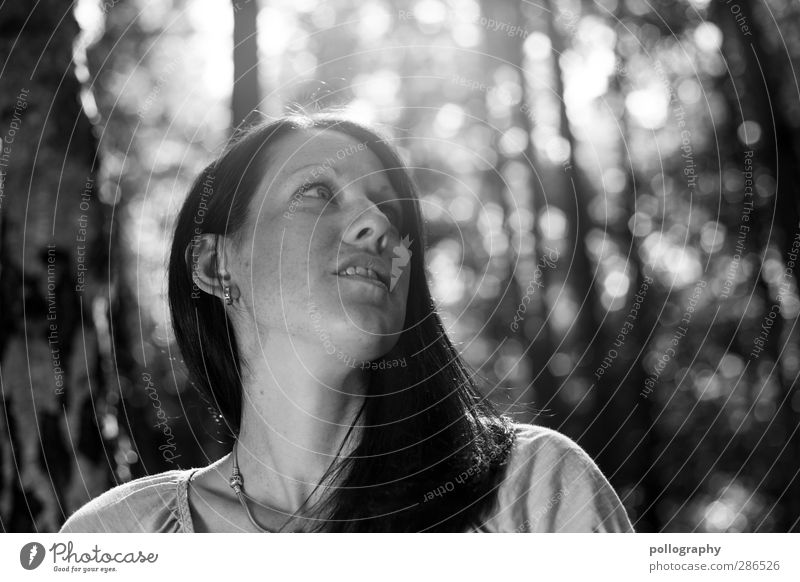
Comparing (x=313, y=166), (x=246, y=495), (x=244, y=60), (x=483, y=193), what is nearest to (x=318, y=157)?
(x=313, y=166)

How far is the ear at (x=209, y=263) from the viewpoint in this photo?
1833 mm

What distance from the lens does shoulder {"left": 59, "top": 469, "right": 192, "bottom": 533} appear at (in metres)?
1.77

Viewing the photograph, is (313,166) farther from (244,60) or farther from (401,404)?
(244,60)

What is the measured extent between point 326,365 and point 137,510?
0.50 metres

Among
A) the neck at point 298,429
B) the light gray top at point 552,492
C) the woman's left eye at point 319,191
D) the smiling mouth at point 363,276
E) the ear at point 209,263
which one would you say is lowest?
the light gray top at point 552,492

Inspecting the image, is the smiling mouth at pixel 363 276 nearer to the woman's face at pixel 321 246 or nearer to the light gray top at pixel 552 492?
the woman's face at pixel 321 246

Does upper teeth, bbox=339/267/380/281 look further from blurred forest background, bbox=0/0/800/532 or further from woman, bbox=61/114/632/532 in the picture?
blurred forest background, bbox=0/0/800/532

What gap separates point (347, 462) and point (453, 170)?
5177mm

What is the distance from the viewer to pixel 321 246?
Answer: 1.75m

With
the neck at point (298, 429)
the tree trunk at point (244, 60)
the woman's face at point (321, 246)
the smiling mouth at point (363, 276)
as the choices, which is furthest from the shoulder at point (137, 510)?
the tree trunk at point (244, 60)

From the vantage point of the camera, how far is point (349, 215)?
1.75 metres

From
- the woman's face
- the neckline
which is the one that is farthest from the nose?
the neckline

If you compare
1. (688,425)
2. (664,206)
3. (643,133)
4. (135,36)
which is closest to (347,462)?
(135,36)
